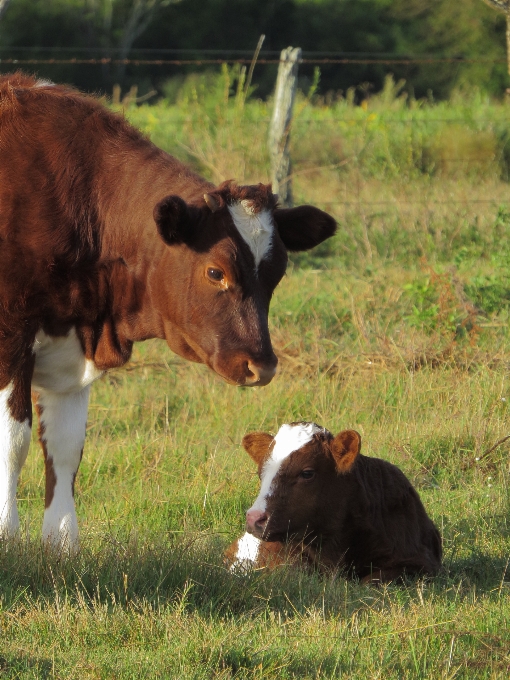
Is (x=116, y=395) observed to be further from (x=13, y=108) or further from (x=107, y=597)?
(x=107, y=597)

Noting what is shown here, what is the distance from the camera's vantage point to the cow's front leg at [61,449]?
4.82m

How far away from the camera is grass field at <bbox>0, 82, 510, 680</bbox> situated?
345 centimetres

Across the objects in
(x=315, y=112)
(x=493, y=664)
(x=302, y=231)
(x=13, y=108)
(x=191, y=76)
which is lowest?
(x=493, y=664)

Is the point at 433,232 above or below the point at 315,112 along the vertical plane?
below

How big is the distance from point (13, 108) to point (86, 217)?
683 mm

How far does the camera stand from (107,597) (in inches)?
149

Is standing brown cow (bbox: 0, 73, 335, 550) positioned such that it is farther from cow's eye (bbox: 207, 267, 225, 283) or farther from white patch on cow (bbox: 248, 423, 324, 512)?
white patch on cow (bbox: 248, 423, 324, 512)

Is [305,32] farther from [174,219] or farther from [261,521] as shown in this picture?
[261,521]

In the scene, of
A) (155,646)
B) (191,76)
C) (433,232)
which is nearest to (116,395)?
(155,646)

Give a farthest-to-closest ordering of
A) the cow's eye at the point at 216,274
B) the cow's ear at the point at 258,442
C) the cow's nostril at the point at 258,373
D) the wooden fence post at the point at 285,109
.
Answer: the wooden fence post at the point at 285,109 < the cow's ear at the point at 258,442 < the cow's eye at the point at 216,274 < the cow's nostril at the point at 258,373

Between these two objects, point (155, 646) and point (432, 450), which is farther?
point (432, 450)

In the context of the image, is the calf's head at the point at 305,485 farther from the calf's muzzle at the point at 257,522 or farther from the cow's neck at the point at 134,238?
the cow's neck at the point at 134,238

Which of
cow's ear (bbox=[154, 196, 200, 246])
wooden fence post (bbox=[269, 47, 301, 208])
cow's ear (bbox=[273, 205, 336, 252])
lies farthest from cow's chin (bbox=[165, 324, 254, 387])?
wooden fence post (bbox=[269, 47, 301, 208])

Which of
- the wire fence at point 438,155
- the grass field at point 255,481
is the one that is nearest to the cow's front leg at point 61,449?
the grass field at point 255,481
